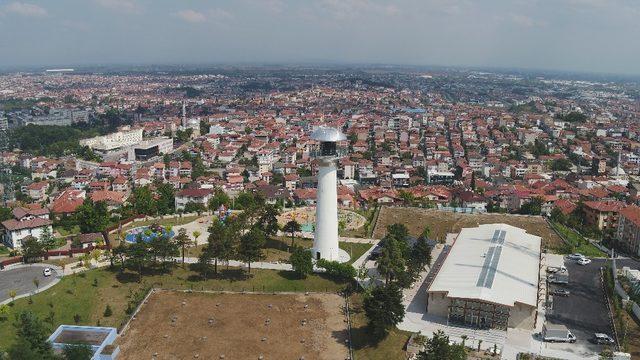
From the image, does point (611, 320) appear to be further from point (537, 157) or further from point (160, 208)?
point (537, 157)

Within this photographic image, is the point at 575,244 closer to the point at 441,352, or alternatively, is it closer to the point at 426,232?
the point at 426,232

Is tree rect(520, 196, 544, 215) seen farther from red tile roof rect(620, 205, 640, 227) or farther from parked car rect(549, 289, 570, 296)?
parked car rect(549, 289, 570, 296)

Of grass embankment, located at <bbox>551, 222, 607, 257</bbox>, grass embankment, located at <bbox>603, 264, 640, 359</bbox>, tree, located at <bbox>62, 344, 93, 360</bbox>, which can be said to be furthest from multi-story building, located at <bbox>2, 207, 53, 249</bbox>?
grass embankment, located at <bbox>551, 222, 607, 257</bbox>

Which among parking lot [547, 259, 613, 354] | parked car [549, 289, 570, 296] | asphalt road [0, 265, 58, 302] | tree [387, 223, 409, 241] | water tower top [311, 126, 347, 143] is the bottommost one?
parking lot [547, 259, 613, 354]

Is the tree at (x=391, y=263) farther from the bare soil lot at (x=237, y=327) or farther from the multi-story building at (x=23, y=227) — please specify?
the multi-story building at (x=23, y=227)

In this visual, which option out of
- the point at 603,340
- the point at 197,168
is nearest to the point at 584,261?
the point at 603,340

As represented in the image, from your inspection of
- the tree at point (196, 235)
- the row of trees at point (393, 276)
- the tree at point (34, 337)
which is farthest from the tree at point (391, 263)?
the tree at point (34, 337)
